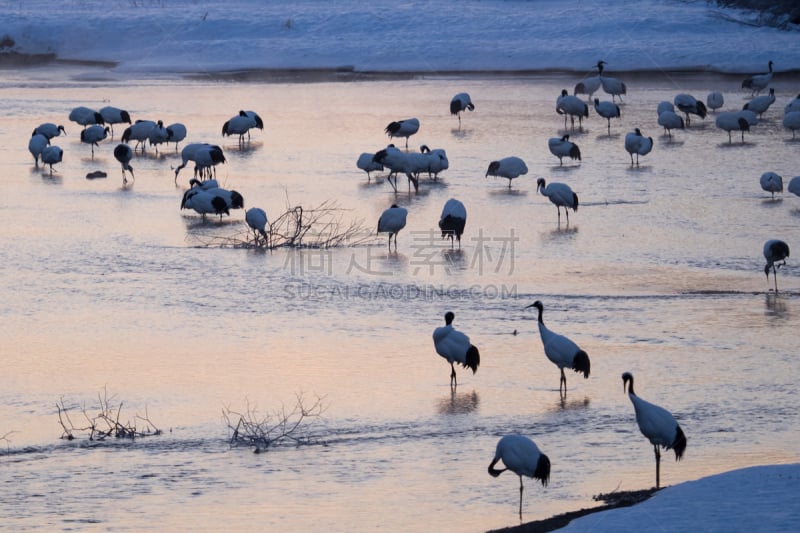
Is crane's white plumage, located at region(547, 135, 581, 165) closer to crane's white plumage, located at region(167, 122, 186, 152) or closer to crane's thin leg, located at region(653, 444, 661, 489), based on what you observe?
crane's white plumage, located at region(167, 122, 186, 152)

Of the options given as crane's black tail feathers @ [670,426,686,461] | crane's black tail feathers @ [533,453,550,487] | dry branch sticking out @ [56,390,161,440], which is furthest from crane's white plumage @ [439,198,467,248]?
crane's black tail feathers @ [533,453,550,487]

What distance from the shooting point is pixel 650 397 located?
35.8ft

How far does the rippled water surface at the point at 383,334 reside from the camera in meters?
9.12

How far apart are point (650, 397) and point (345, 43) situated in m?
31.3

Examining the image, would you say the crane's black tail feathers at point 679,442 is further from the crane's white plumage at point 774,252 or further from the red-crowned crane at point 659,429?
the crane's white plumage at point 774,252

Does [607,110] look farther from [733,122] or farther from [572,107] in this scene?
[733,122]

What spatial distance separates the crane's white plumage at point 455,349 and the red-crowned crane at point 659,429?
7.25ft

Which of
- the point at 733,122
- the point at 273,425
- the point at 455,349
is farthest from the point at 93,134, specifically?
the point at 273,425

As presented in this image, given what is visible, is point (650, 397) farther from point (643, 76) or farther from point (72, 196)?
point (643, 76)

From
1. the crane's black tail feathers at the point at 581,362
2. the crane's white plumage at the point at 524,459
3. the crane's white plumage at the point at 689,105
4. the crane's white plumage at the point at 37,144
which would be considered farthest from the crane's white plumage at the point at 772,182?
the crane's white plumage at the point at 37,144

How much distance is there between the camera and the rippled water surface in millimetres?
9125

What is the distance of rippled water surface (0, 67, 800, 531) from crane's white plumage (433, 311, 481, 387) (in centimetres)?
22

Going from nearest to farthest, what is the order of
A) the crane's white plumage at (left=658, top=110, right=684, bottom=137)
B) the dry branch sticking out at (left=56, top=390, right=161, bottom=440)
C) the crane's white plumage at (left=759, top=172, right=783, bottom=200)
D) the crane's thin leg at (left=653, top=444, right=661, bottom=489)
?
the crane's thin leg at (left=653, top=444, right=661, bottom=489)
the dry branch sticking out at (left=56, top=390, right=161, bottom=440)
the crane's white plumage at (left=759, top=172, right=783, bottom=200)
the crane's white plumage at (left=658, top=110, right=684, bottom=137)

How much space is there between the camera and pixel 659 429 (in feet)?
30.0
